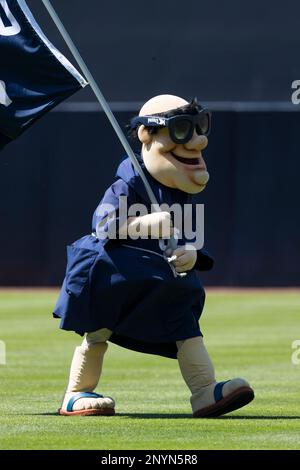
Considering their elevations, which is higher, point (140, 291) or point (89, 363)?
point (140, 291)

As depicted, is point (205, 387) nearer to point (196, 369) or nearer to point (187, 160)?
point (196, 369)

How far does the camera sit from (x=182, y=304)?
22.1 feet

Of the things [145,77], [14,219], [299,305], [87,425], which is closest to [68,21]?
[145,77]

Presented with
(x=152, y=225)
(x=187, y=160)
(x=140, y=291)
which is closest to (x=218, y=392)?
(x=140, y=291)

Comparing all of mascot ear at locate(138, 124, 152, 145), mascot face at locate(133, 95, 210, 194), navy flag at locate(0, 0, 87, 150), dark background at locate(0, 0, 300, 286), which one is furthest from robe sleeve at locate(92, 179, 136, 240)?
dark background at locate(0, 0, 300, 286)

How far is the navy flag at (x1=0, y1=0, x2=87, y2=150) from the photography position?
6961 mm

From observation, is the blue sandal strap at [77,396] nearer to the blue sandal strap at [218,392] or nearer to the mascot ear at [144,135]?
the blue sandal strap at [218,392]

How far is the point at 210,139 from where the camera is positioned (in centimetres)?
2012

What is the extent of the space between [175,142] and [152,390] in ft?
6.00

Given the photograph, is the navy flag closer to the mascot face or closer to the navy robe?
the mascot face

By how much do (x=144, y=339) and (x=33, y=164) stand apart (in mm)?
13699

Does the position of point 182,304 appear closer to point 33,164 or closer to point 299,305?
point 299,305

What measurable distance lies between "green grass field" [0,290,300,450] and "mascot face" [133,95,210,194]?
122 cm

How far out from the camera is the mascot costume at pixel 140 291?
6566 mm
